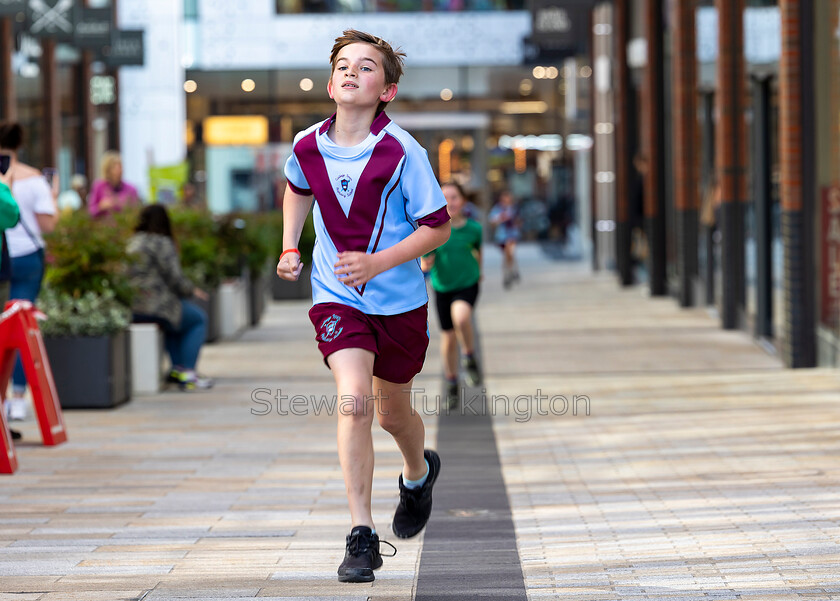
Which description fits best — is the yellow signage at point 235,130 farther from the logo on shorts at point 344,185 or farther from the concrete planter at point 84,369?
the logo on shorts at point 344,185

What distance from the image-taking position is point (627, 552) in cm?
519

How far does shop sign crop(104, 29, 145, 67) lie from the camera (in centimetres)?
2356

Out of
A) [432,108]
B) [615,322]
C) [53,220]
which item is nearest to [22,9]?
[615,322]

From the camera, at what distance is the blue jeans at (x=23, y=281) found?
8969 mm

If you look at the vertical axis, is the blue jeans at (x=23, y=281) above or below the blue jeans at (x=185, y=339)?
above

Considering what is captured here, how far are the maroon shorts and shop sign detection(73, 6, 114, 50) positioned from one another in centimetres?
1764

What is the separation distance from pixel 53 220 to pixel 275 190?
1025 inches

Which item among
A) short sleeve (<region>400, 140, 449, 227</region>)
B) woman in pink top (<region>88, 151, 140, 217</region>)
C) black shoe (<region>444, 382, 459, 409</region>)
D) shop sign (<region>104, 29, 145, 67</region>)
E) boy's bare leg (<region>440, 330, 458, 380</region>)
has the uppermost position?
shop sign (<region>104, 29, 145, 67</region>)

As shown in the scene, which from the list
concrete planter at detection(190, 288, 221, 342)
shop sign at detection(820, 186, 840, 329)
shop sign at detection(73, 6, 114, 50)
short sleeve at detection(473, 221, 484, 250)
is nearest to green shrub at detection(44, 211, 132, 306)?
short sleeve at detection(473, 221, 484, 250)

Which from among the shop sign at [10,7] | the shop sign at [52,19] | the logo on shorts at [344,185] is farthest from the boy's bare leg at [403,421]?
the shop sign at [52,19]

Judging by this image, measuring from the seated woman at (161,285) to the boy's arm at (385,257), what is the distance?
6.12m

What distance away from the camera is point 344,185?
450 centimetres

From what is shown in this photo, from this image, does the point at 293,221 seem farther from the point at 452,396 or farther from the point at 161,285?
the point at 161,285

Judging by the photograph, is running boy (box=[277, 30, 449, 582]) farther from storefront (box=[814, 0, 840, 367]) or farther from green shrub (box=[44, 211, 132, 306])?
storefront (box=[814, 0, 840, 367])
